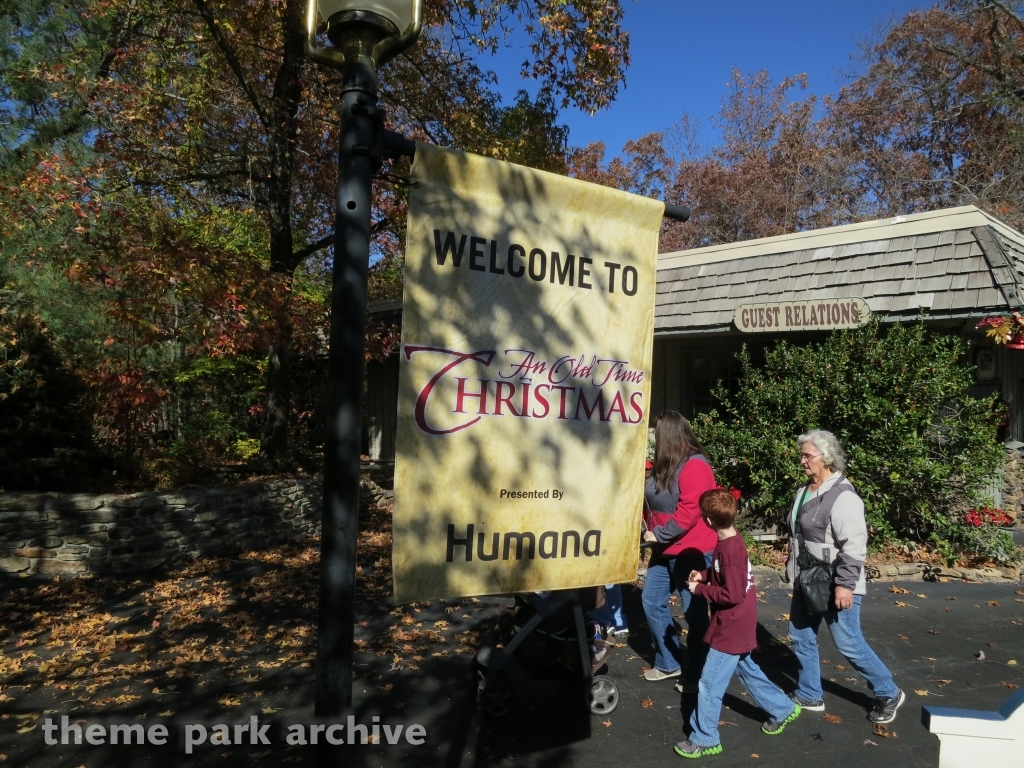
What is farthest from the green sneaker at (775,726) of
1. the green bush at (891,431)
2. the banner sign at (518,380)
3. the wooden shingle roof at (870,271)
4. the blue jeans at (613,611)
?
the wooden shingle roof at (870,271)

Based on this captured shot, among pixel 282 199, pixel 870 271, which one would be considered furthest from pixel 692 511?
pixel 282 199

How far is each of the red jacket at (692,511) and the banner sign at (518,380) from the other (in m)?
2.21

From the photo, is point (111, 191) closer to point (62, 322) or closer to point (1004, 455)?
point (62, 322)

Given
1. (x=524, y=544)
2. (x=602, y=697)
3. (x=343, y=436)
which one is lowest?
(x=602, y=697)

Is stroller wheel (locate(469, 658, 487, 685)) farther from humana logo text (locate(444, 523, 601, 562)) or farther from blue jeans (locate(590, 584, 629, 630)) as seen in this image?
humana logo text (locate(444, 523, 601, 562))

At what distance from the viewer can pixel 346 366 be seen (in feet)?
6.85

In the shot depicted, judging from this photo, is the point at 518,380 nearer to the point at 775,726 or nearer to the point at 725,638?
the point at 725,638

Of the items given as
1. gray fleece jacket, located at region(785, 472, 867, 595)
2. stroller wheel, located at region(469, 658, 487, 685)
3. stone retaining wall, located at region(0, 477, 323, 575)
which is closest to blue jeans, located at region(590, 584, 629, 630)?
stroller wheel, located at region(469, 658, 487, 685)

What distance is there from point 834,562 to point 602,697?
159cm

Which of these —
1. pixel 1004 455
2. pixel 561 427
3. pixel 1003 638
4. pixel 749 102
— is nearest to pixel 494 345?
→ pixel 561 427

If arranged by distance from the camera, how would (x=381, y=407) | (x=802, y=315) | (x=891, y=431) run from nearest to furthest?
(x=891, y=431)
(x=802, y=315)
(x=381, y=407)

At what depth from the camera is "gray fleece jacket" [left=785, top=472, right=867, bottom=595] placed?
164 inches

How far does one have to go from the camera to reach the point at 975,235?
8.25 metres

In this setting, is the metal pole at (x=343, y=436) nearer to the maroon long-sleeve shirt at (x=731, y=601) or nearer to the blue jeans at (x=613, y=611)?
the maroon long-sleeve shirt at (x=731, y=601)
